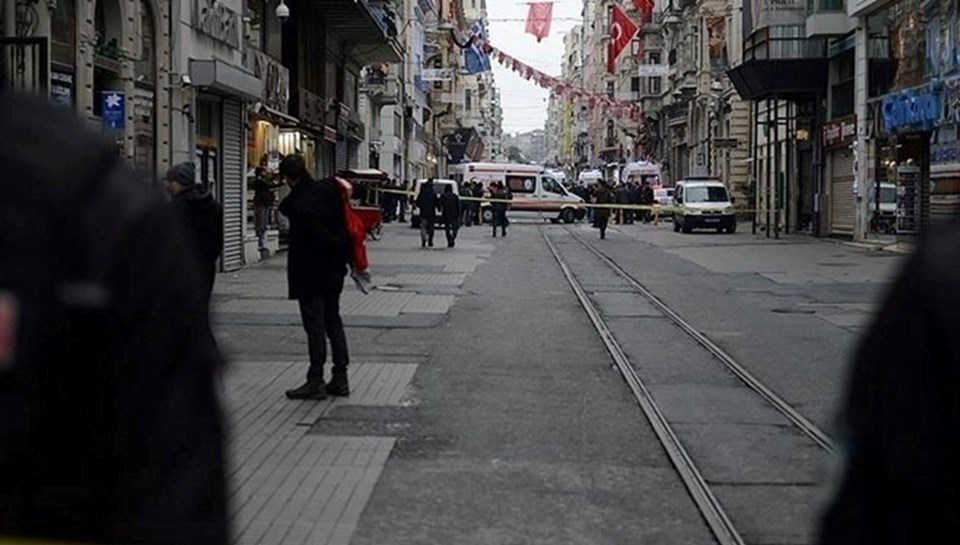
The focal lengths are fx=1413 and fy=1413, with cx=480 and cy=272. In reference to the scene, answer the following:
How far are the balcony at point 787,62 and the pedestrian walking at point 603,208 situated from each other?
5.85 metres

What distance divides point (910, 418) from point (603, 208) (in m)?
40.5

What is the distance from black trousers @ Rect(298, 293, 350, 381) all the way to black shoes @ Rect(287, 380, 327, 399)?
0.13 feet

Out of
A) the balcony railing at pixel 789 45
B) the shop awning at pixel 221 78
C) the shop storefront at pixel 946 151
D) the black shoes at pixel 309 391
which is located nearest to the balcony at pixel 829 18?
the balcony railing at pixel 789 45

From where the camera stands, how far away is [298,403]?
10.4 meters

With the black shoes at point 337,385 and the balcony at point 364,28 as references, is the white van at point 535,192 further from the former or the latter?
the black shoes at point 337,385

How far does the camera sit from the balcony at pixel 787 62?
4041 centimetres

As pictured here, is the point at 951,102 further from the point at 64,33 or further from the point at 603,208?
the point at 64,33

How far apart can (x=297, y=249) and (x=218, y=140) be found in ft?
49.3

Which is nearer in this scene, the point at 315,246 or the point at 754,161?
the point at 315,246

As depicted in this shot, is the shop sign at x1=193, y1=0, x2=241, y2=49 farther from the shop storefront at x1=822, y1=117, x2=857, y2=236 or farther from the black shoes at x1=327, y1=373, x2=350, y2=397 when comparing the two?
the shop storefront at x1=822, y1=117, x2=857, y2=236

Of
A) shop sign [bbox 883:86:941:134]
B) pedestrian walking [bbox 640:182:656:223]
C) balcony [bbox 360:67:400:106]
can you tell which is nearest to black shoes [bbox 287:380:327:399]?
shop sign [bbox 883:86:941:134]

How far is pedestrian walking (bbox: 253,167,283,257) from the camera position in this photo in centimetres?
2814

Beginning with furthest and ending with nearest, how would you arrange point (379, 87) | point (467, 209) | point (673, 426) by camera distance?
1. point (379, 87)
2. point (467, 209)
3. point (673, 426)

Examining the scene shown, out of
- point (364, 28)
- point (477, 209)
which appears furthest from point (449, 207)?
point (477, 209)
